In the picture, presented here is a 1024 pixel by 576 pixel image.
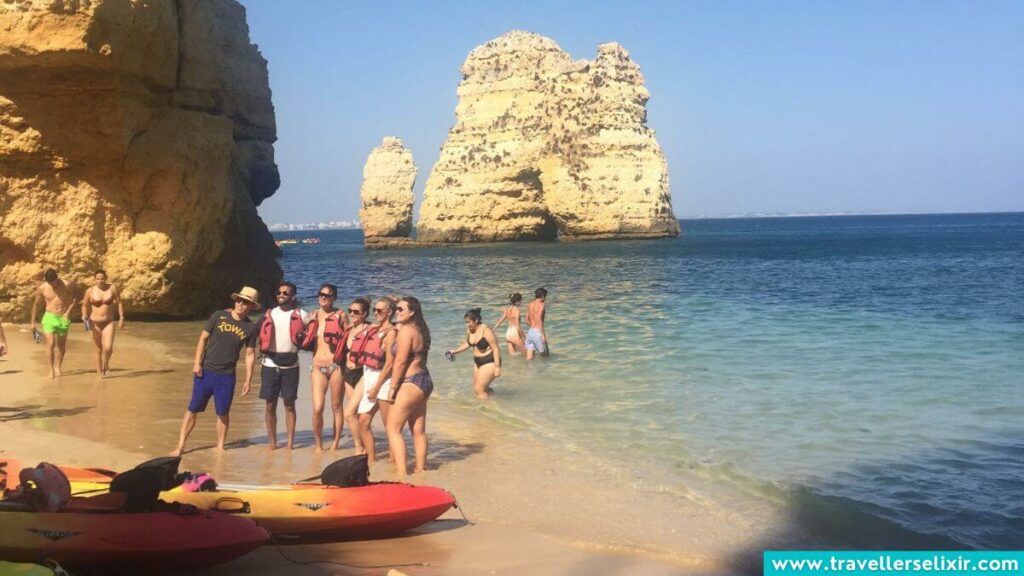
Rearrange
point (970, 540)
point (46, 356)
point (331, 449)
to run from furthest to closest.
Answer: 1. point (46, 356)
2. point (331, 449)
3. point (970, 540)

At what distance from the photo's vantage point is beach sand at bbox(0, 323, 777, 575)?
550cm

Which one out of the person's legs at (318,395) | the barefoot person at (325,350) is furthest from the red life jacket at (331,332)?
the person's legs at (318,395)

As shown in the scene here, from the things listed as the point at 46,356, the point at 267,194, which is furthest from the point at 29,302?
the point at 267,194

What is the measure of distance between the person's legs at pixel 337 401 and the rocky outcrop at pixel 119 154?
9.54 m

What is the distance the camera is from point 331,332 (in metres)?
8.09

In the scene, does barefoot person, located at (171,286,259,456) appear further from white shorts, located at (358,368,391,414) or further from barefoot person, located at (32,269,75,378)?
barefoot person, located at (32,269,75,378)

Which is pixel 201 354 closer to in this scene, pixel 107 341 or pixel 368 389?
pixel 368 389

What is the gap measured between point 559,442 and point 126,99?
11.7 metres

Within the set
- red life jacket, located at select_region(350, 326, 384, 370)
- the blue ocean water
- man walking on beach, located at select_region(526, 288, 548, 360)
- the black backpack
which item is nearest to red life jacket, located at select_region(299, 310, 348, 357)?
red life jacket, located at select_region(350, 326, 384, 370)

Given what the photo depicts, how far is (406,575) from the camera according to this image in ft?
16.4

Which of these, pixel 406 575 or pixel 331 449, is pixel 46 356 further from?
pixel 406 575

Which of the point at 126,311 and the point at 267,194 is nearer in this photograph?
the point at 126,311

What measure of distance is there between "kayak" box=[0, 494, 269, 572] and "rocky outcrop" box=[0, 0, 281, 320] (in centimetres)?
1206

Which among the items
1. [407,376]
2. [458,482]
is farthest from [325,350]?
[458,482]
